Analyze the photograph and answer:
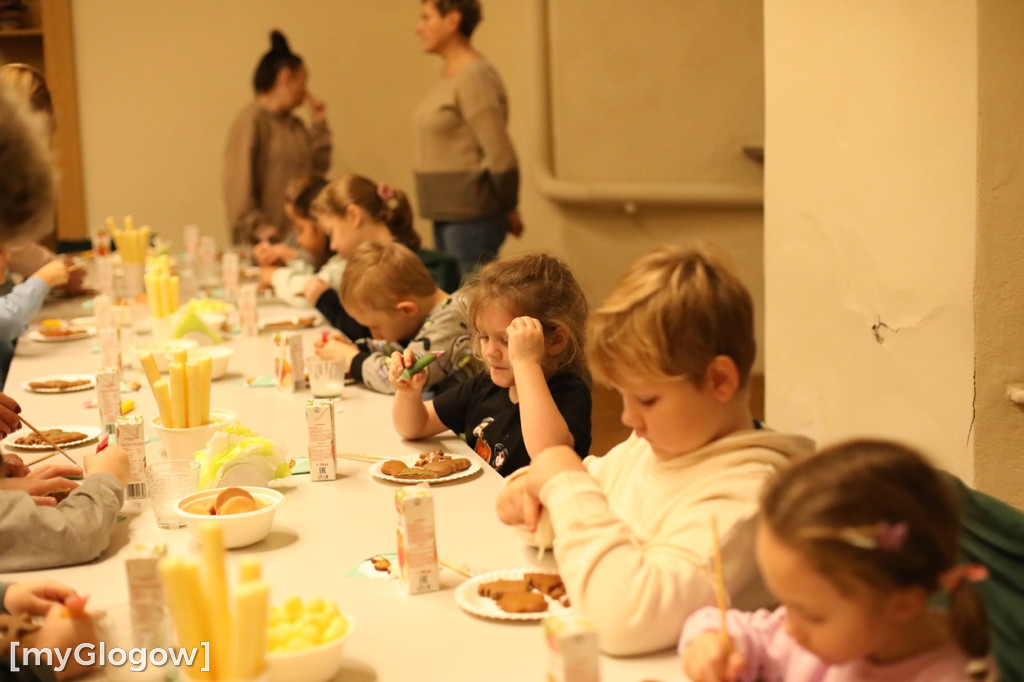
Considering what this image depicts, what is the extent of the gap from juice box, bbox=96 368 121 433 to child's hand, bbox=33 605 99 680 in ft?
3.86

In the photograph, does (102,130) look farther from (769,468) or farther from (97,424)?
(769,468)

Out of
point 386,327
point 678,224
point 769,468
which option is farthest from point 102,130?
point 769,468

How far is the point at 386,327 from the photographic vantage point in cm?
298

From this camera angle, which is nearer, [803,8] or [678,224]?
[803,8]

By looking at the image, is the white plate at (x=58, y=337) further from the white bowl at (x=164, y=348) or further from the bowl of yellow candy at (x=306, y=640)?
the bowl of yellow candy at (x=306, y=640)

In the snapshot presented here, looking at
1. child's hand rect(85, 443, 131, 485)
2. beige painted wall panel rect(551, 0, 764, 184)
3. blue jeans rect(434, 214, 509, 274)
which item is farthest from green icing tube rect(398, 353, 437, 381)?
beige painted wall panel rect(551, 0, 764, 184)

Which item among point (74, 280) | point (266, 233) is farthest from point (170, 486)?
point (266, 233)

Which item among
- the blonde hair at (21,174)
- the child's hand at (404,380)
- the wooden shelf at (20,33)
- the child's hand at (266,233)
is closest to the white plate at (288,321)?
the child's hand at (404,380)

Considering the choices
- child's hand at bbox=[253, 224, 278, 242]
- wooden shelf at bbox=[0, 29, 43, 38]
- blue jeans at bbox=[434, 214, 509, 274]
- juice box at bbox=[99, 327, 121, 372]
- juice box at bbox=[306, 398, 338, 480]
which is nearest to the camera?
juice box at bbox=[306, 398, 338, 480]

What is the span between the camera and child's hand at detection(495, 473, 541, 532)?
1.49m

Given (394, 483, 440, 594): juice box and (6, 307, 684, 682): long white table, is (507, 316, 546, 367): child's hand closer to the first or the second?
(6, 307, 684, 682): long white table

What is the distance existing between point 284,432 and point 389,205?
1.70 m

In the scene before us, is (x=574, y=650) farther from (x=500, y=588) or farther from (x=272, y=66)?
(x=272, y=66)

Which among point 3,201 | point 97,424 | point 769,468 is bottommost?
point 97,424
